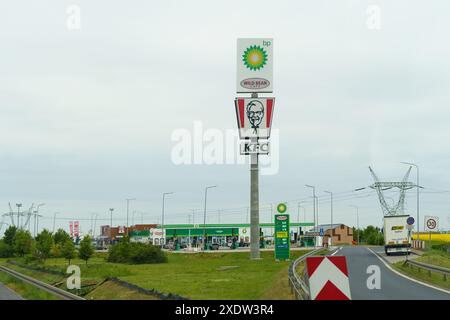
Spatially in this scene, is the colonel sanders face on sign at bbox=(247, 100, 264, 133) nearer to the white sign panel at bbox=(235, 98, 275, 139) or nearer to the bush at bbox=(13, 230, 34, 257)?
the white sign panel at bbox=(235, 98, 275, 139)

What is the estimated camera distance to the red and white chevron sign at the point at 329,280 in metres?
13.0

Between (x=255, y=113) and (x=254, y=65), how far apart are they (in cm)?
574

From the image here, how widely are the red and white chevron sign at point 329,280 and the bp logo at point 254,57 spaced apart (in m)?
56.6

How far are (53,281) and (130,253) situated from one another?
2731 cm

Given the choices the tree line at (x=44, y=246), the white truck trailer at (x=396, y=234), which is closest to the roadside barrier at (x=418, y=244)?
the white truck trailer at (x=396, y=234)

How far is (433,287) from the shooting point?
32188mm

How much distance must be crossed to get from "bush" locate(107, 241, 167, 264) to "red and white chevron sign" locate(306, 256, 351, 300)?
61.9 m

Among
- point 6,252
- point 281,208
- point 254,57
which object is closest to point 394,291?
point 281,208

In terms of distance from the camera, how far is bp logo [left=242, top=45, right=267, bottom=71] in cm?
6831

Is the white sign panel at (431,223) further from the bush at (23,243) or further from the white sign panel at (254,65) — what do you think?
the bush at (23,243)

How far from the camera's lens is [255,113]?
6688 centimetres

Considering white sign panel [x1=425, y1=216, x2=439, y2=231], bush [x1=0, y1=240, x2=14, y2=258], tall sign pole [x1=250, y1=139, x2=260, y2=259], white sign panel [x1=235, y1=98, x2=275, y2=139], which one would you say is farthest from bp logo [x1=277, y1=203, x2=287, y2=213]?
bush [x1=0, y1=240, x2=14, y2=258]
